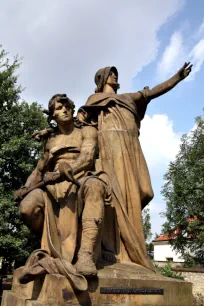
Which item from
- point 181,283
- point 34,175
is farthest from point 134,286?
point 34,175

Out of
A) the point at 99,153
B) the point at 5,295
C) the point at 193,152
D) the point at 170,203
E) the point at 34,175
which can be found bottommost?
the point at 5,295

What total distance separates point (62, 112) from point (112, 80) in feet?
4.19

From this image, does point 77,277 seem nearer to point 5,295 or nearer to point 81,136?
point 5,295

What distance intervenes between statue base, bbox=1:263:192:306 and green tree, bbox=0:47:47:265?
45.5 ft

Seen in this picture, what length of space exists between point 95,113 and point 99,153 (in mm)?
668

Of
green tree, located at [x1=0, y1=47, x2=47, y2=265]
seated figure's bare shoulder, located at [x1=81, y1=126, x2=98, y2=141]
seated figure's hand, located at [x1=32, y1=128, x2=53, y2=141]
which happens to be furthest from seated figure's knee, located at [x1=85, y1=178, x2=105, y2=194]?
green tree, located at [x1=0, y1=47, x2=47, y2=265]

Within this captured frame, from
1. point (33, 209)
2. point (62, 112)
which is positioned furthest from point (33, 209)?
point (62, 112)

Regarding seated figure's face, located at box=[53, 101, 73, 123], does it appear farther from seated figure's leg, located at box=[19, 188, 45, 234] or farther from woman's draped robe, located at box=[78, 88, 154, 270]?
seated figure's leg, located at box=[19, 188, 45, 234]

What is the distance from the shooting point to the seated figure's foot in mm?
3988

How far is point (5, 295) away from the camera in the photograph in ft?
16.5

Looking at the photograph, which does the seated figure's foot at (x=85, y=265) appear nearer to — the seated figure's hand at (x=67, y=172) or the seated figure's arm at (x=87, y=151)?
the seated figure's hand at (x=67, y=172)

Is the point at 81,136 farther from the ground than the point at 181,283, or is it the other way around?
the point at 81,136

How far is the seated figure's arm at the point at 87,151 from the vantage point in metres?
4.88

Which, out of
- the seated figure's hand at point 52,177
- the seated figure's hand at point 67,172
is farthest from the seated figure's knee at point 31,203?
the seated figure's hand at point 67,172
